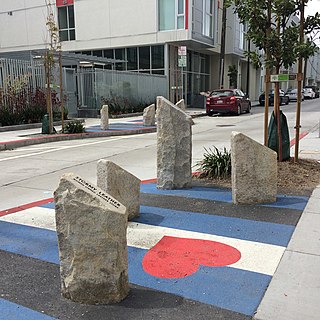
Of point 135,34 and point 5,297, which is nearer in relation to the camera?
point 5,297

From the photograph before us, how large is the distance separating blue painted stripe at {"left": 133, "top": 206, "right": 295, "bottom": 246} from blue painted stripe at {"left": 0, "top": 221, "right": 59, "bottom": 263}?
1.16 metres

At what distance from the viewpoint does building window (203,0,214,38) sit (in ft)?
99.3

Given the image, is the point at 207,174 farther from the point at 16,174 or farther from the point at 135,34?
the point at 135,34

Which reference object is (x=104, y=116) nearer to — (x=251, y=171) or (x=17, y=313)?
(x=251, y=171)

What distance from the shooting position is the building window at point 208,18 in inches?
1192

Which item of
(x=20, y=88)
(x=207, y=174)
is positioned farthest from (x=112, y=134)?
(x=207, y=174)

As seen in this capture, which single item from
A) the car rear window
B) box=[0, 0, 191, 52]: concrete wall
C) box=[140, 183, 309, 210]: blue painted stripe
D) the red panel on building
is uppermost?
the red panel on building

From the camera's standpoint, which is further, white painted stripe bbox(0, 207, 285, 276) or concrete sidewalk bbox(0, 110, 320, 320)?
white painted stripe bbox(0, 207, 285, 276)

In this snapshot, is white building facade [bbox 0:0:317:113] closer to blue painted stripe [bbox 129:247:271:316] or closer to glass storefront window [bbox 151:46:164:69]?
glass storefront window [bbox 151:46:164:69]

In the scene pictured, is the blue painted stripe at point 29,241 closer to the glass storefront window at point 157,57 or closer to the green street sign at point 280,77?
the green street sign at point 280,77

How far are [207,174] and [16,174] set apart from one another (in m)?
4.19

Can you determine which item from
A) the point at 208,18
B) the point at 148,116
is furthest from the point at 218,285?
the point at 208,18

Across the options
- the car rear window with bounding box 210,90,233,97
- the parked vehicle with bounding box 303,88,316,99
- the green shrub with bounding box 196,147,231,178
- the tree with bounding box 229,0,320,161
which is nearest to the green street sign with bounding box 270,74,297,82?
the tree with bounding box 229,0,320,161

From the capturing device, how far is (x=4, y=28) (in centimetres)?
3469
